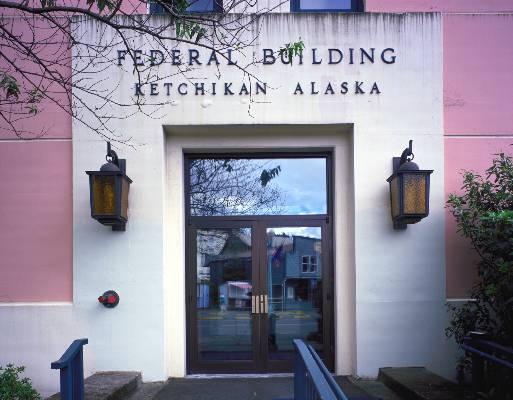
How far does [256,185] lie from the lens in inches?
280

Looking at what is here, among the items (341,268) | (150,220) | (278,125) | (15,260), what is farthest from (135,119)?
(341,268)

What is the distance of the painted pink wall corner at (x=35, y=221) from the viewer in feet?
21.4

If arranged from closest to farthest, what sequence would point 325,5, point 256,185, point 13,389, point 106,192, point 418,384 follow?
point 13,389 → point 418,384 → point 106,192 → point 256,185 → point 325,5

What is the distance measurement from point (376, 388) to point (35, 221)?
4782mm

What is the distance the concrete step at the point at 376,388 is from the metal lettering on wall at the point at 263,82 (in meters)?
3.70

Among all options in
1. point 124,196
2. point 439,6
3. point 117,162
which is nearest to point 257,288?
point 124,196

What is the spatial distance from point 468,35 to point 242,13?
303 centimetres

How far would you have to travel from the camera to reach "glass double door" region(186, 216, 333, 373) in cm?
688

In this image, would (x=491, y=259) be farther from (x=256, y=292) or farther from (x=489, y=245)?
(x=256, y=292)

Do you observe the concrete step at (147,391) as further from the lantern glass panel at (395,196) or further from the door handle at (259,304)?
the lantern glass panel at (395,196)

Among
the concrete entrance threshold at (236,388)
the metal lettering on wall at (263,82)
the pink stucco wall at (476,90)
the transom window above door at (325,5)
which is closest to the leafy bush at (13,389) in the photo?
the concrete entrance threshold at (236,388)

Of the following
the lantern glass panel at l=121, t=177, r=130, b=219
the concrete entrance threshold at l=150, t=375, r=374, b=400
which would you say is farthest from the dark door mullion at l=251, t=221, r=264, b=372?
the lantern glass panel at l=121, t=177, r=130, b=219

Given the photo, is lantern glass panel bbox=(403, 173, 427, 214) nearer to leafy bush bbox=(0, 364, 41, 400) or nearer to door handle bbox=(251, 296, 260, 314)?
door handle bbox=(251, 296, 260, 314)

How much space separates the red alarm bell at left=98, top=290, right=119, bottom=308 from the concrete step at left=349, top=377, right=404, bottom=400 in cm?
318
